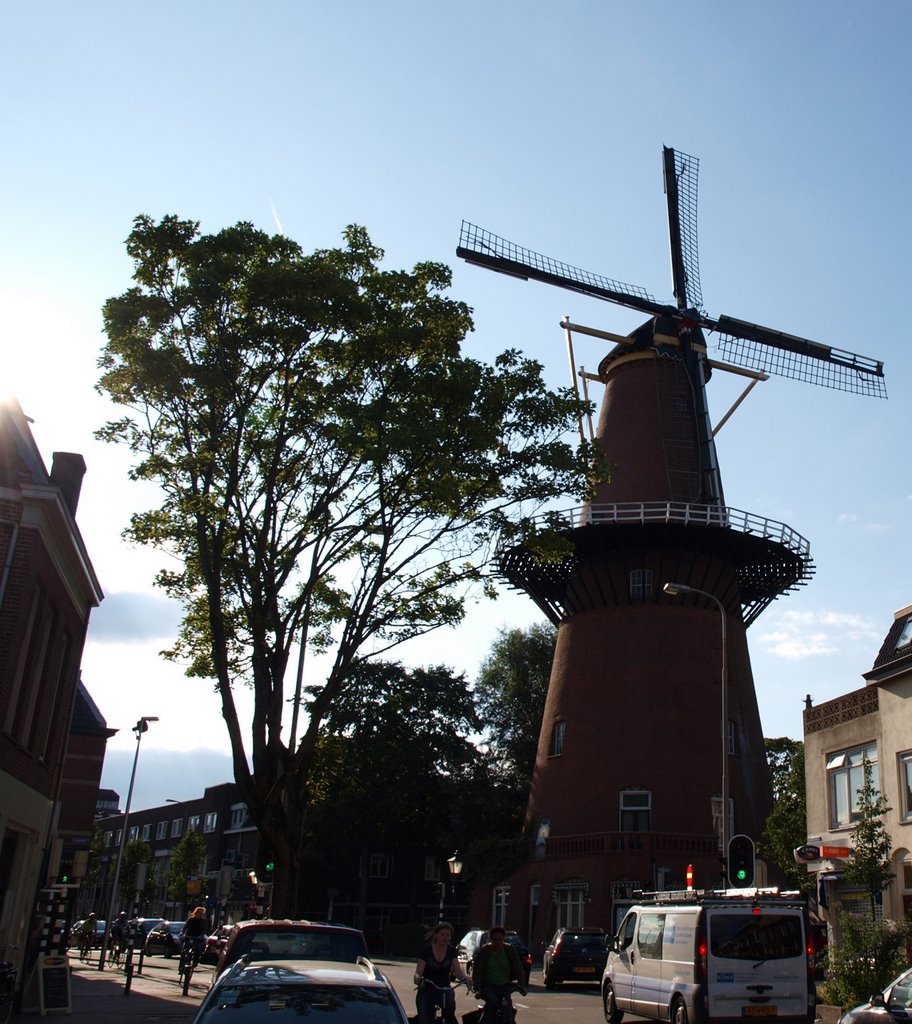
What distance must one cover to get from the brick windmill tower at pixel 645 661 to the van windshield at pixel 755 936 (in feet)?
66.4

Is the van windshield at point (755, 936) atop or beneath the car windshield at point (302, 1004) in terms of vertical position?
atop

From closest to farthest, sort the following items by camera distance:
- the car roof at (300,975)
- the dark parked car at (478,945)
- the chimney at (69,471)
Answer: the car roof at (300,975) → the chimney at (69,471) → the dark parked car at (478,945)

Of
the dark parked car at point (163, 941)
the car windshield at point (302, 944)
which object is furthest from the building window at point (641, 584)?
the car windshield at point (302, 944)

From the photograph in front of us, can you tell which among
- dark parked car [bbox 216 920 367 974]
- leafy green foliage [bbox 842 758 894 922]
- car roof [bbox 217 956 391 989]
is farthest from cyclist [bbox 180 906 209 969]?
car roof [bbox 217 956 391 989]

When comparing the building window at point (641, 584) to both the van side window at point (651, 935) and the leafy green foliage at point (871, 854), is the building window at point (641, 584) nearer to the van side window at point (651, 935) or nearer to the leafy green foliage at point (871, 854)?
the leafy green foliage at point (871, 854)

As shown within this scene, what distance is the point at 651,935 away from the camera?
17562 mm

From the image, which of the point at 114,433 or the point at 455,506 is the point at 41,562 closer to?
the point at 114,433

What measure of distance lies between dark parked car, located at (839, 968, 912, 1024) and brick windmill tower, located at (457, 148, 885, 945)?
76.3ft

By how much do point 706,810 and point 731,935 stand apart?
73.5ft

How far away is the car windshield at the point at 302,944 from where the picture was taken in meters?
10.0

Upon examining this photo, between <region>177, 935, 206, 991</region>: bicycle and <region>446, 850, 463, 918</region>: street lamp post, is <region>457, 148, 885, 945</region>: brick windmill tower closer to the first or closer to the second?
<region>446, 850, 463, 918</region>: street lamp post

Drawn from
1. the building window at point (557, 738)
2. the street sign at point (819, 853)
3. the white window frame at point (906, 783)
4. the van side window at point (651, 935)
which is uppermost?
the building window at point (557, 738)

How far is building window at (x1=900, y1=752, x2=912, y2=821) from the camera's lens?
23.5 meters

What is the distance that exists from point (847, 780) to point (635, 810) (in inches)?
460
